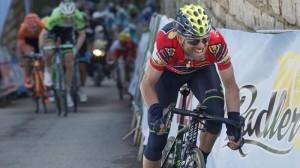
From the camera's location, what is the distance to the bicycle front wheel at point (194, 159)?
6102 millimetres

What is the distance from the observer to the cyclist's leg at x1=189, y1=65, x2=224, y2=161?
6.49 meters

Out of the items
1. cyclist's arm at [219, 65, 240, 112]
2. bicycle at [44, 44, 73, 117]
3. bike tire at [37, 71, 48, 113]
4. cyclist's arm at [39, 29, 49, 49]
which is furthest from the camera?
bike tire at [37, 71, 48, 113]

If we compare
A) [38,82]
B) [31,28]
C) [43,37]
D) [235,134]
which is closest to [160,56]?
[235,134]

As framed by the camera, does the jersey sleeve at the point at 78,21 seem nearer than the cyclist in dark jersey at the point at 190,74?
No

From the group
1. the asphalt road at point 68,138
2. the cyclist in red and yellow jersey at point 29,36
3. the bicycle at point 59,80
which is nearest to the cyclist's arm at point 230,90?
the asphalt road at point 68,138

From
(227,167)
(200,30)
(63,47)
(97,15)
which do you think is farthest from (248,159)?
(97,15)

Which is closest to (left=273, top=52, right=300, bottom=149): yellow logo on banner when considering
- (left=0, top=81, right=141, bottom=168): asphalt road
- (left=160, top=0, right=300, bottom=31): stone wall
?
(left=160, top=0, right=300, bottom=31): stone wall

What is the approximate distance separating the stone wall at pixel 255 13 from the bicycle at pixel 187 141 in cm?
122

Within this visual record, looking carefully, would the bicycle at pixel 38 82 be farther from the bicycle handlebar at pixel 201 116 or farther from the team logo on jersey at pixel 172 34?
the bicycle handlebar at pixel 201 116

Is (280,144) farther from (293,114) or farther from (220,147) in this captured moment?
(220,147)

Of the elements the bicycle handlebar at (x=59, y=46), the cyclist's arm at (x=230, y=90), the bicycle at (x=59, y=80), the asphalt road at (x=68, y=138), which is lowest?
the asphalt road at (x=68, y=138)

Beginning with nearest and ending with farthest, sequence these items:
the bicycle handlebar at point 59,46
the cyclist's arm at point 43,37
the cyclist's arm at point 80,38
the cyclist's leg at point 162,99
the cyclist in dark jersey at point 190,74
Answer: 1. the cyclist in dark jersey at point 190,74
2. the cyclist's leg at point 162,99
3. the bicycle handlebar at point 59,46
4. the cyclist's arm at point 43,37
5. the cyclist's arm at point 80,38

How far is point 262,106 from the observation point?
7039mm

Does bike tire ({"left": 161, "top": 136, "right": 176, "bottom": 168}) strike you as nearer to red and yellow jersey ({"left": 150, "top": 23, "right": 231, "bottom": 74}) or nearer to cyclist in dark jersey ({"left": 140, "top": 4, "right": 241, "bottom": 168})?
cyclist in dark jersey ({"left": 140, "top": 4, "right": 241, "bottom": 168})
